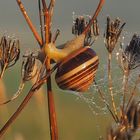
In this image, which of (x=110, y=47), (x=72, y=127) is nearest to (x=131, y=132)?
(x=110, y=47)

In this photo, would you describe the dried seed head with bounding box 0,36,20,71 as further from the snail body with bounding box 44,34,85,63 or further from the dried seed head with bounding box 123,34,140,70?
the dried seed head with bounding box 123,34,140,70

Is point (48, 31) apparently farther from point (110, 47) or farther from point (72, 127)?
point (72, 127)

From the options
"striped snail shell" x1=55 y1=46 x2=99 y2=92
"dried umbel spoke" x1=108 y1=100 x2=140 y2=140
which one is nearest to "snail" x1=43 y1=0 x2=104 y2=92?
"striped snail shell" x1=55 y1=46 x2=99 y2=92

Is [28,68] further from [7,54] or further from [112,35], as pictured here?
[112,35]

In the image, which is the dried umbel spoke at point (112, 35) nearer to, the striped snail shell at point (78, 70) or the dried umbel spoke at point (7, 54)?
the striped snail shell at point (78, 70)

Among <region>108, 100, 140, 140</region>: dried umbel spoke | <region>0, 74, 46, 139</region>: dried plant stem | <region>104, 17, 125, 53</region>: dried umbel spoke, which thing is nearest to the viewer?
<region>108, 100, 140, 140</region>: dried umbel spoke

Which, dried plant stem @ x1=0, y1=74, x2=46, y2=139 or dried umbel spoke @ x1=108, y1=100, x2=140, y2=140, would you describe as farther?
dried plant stem @ x1=0, y1=74, x2=46, y2=139

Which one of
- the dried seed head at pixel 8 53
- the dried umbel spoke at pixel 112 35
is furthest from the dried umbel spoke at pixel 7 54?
the dried umbel spoke at pixel 112 35

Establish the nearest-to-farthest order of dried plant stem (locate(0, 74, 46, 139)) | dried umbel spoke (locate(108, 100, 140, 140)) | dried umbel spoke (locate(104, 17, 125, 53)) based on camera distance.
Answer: dried umbel spoke (locate(108, 100, 140, 140)) < dried plant stem (locate(0, 74, 46, 139)) < dried umbel spoke (locate(104, 17, 125, 53))
